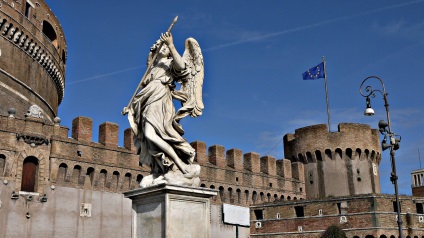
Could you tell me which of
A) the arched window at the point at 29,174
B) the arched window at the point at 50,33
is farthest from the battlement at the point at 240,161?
the arched window at the point at 50,33

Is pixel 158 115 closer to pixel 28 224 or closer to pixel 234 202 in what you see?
pixel 28 224

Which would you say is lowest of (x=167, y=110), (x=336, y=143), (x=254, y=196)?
(x=167, y=110)

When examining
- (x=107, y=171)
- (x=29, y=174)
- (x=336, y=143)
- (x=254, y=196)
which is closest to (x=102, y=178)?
(x=107, y=171)

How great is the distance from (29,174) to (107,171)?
438 cm

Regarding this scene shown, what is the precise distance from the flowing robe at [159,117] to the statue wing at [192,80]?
0.11 meters

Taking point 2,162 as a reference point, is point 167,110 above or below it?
below

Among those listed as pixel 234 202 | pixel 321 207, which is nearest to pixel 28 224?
pixel 234 202

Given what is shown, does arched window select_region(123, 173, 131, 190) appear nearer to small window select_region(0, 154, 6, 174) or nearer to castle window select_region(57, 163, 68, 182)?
castle window select_region(57, 163, 68, 182)

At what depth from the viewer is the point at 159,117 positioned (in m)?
5.41

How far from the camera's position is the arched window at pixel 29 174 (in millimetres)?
25625

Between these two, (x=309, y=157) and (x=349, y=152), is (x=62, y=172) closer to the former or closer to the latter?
(x=309, y=157)

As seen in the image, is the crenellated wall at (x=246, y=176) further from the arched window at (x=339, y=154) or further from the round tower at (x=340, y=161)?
the arched window at (x=339, y=154)

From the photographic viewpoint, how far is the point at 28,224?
25.1 metres

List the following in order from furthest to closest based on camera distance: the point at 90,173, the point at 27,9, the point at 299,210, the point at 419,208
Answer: the point at 299,210 → the point at 419,208 → the point at 27,9 → the point at 90,173
